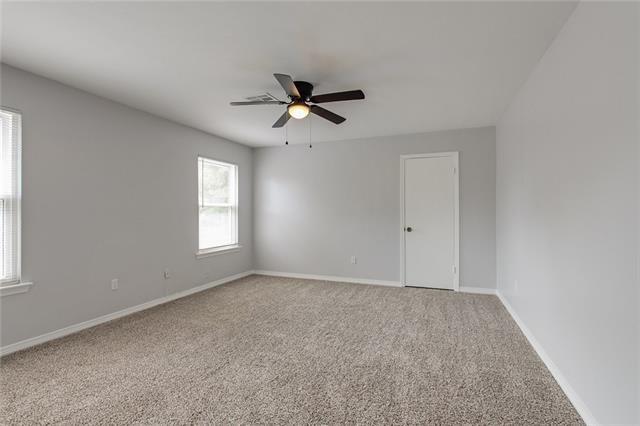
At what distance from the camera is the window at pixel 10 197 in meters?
2.63

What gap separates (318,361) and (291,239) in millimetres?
3339

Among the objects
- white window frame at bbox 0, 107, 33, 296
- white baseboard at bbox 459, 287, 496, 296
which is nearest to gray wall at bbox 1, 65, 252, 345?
white window frame at bbox 0, 107, 33, 296

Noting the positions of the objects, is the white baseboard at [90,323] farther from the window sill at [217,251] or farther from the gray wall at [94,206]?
the window sill at [217,251]

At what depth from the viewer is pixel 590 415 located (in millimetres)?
1724

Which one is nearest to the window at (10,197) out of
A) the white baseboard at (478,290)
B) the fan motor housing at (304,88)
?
the fan motor housing at (304,88)

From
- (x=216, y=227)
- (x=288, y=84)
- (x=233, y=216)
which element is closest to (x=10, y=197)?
(x=288, y=84)

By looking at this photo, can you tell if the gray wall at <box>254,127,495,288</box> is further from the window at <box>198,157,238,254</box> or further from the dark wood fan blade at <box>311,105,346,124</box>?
the dark wood fan blade at <box>311,105,346,124</box>

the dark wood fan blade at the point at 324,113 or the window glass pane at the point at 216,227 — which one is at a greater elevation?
the dark wood fan blade at the point at 324,113

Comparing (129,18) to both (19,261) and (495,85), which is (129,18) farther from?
(495,85)

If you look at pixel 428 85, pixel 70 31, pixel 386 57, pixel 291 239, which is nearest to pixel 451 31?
pixel 386 57

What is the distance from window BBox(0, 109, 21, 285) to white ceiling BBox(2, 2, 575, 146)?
1.80 ft

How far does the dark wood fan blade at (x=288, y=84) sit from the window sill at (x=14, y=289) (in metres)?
2.86

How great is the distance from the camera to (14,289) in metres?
2.63

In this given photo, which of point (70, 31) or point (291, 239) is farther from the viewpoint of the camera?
point (291, 239)
